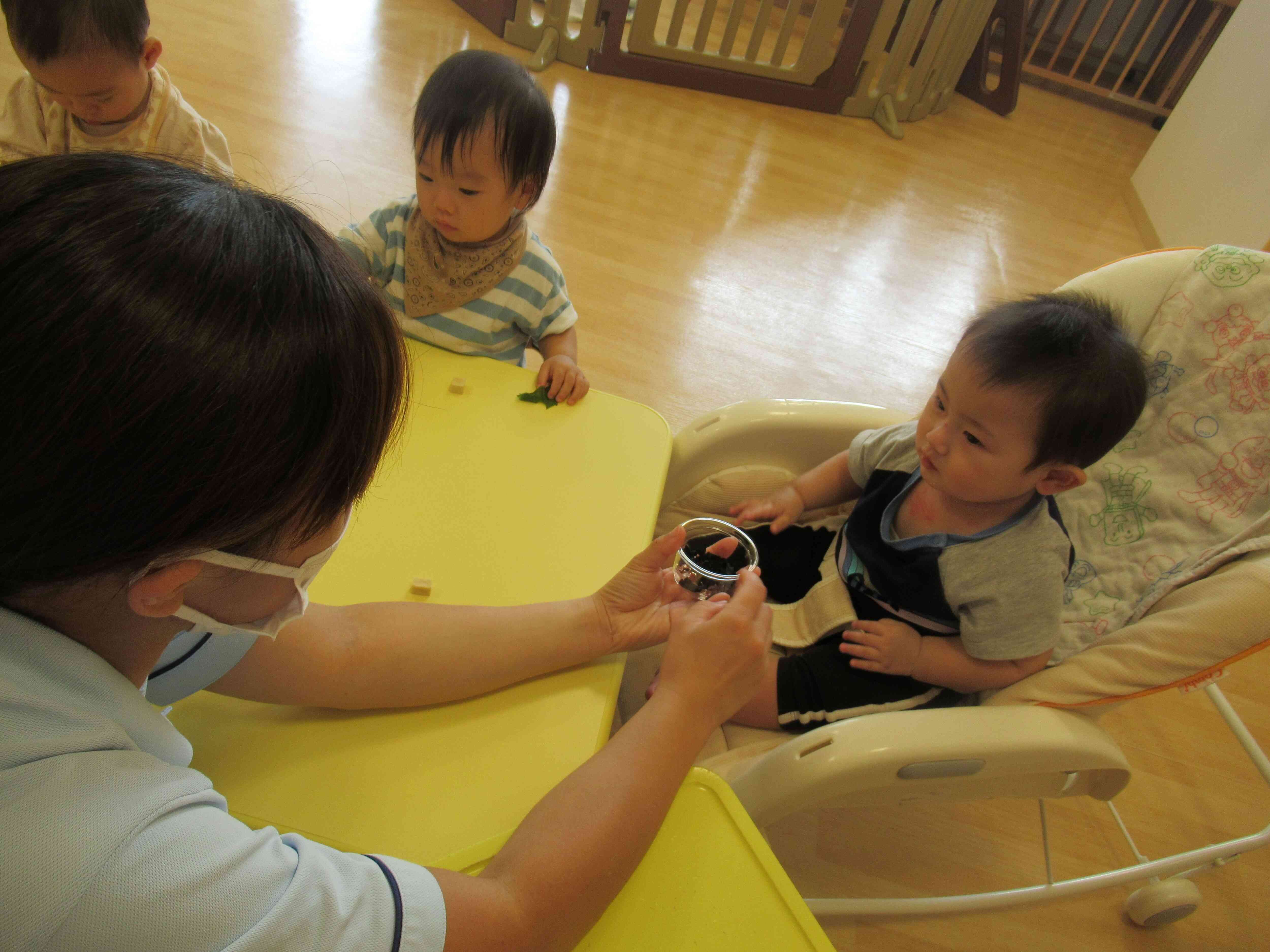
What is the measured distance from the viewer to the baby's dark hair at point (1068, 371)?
984mm

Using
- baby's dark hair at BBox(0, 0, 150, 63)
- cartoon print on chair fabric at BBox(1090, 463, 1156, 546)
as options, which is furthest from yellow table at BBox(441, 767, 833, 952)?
baby's dark hair at BBox(0, 0, 150, 63)

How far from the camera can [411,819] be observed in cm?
66

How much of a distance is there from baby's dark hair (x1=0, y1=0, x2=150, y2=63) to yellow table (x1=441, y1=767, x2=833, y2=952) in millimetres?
1466

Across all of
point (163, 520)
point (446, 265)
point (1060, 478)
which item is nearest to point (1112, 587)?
point (1060, 478)

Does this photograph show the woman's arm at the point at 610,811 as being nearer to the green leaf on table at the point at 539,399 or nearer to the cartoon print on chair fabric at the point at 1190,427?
the green leaf on table at the point at 539,399

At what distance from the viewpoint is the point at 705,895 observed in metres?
0.66

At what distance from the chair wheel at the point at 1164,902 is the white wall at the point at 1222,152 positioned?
2315 mm

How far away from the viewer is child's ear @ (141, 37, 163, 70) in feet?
4.85

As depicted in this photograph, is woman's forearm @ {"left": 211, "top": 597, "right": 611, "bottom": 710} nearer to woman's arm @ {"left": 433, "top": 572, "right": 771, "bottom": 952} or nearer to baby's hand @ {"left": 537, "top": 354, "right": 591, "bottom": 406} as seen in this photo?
woman's arm @ {"left": 433, "top": 572, "right": 771, "bottom": 952}

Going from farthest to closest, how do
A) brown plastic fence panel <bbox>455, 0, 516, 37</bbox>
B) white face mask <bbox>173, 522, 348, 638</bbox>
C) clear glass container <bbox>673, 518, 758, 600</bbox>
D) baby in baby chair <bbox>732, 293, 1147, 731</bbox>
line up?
brown plastic fence panel <bbox>455, 0, 516, 37</bbox> → baby in baby chair <bbox>732, 293, 1147, 731</bbox> → clear glass container <bbox>673, 518, 758, 600</bbox> → white face mask <bbox>173, 522, 348, 638</bbox>

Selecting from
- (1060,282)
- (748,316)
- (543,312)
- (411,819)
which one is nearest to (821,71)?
(1060,282)

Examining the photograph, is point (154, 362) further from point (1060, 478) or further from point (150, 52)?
point (150, 52)

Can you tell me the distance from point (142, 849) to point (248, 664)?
30 centimetres

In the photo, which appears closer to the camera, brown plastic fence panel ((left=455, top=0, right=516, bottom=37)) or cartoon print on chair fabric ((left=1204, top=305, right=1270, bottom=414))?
cartoon print on chair fabric ((left=1204, top=305, right=1270, bottom=414))
